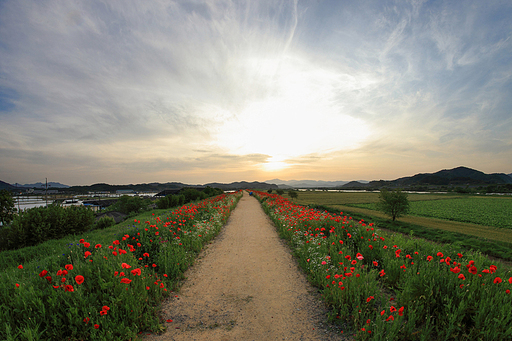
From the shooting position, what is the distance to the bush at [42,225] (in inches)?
385

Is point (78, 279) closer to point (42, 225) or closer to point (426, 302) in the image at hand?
point (426, 302)

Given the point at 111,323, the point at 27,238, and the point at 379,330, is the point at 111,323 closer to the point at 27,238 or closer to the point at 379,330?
the point at 379,330

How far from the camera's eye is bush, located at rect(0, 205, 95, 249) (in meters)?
9.77

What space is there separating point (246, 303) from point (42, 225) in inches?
482

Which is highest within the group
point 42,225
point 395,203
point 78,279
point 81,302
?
point 78,279

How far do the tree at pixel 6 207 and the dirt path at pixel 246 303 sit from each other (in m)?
15.6

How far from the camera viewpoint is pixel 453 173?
196625mm

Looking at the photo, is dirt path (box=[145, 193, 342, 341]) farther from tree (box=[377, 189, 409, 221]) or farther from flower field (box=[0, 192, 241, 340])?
tree (box=[377, 189, 409, 221])

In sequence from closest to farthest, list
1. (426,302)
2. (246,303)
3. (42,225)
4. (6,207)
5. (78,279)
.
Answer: (78,279) < (426,302) < (246,303) < (42,225) < (6,207)

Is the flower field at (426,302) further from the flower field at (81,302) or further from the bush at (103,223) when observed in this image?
the bush at (103,223)

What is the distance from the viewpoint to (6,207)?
13.5 m

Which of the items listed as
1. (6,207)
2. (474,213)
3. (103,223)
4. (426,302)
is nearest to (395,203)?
(474,213)

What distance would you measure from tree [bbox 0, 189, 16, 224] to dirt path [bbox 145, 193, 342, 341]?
15.6 m

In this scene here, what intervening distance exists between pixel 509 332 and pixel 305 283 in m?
3.35
